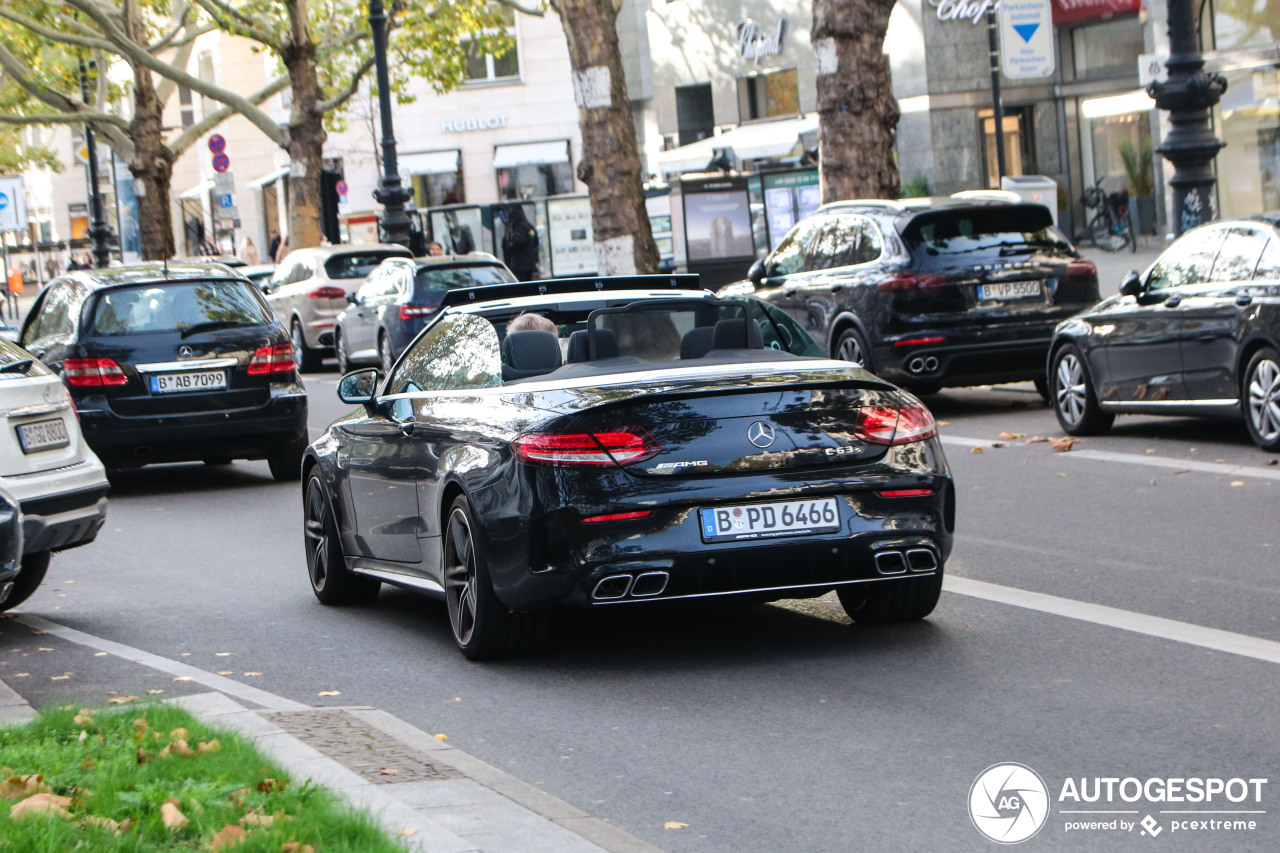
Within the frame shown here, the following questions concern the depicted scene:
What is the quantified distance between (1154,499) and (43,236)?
361 ft

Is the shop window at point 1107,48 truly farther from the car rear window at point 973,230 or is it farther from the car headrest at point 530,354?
the car headrest at point 530,354

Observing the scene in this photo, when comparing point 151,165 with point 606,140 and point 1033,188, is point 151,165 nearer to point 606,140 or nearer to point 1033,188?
point 606,140

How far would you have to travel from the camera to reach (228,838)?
446 centimetres

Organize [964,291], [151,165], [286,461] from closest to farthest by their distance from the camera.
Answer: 1. [286,461]
2. [964,291]
3. [151,165]

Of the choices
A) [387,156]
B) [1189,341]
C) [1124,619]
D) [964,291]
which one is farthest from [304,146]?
[1124,619]

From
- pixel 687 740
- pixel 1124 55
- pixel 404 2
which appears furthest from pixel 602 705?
pixel 1124 55

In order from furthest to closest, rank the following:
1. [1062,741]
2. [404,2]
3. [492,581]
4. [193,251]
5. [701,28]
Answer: [193,251]
[701,28]
[404,2]
[492,581]
[1062,741]

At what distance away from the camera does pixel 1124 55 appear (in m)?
40.2

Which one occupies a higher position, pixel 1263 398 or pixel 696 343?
pixel 696 343

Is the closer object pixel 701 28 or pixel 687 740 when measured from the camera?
pixel 687 740

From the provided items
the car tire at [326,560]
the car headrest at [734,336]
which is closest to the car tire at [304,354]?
the car tire at [326,560]

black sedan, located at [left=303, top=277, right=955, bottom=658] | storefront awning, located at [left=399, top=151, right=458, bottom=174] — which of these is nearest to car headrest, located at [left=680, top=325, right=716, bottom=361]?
black sedan, located at [left=303, top=277, right=955, bottom=658]

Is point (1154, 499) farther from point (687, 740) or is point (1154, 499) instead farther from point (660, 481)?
point (687, 740)

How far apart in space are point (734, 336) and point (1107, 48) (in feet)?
115
